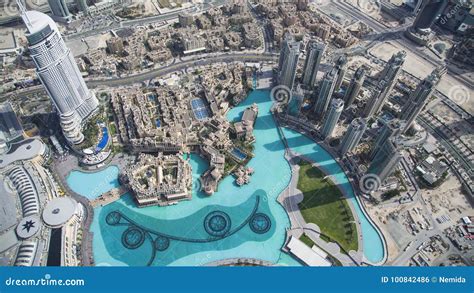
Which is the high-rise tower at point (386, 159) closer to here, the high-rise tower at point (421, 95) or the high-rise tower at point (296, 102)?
the high-rise tower at point (421, 95)

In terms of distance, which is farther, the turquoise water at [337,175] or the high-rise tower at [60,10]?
the high-rise tower at [60,10]

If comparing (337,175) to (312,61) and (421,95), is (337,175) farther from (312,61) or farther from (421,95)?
(312,61)

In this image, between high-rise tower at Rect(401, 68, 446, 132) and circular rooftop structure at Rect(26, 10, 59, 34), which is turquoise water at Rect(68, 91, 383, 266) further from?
circular rooftop structure at Rect(26, 10, 59, 34)

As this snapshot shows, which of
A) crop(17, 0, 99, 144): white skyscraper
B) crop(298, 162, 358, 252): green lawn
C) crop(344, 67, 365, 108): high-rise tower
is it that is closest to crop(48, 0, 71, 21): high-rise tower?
crop(17, 0, 99, 144): white skyscraper

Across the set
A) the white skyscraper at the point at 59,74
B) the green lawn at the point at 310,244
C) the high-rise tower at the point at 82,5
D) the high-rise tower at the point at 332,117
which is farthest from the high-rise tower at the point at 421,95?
the high-rise tower at the point at 82,5

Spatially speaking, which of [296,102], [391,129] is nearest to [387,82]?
[391,129]

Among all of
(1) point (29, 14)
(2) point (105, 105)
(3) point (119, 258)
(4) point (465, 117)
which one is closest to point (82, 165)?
(2) point (105, 105)
